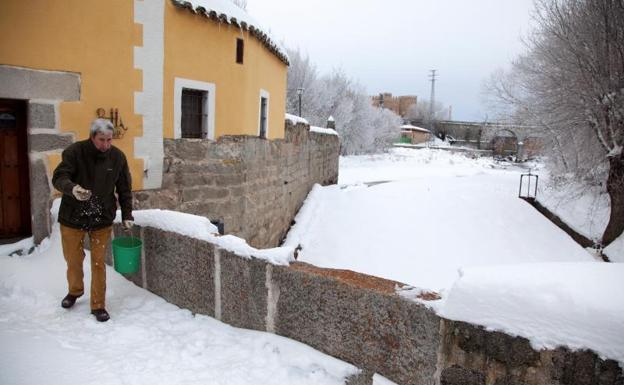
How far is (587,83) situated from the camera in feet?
31.5

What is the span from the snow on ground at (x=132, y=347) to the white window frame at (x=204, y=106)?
104 inches

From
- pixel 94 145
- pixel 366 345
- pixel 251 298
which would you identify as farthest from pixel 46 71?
pixel 366 345

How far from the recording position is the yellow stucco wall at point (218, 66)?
18.4 ft

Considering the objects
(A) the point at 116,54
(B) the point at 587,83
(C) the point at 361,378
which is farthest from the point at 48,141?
(B) the point at 587,83

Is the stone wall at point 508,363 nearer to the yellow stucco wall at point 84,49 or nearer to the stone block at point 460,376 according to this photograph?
the stone block at point 460,376

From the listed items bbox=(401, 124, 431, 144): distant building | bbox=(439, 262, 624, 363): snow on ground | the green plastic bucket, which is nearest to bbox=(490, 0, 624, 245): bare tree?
bbox=(439, 262, 624, 363): snow on ground

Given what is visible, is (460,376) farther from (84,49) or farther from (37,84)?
(84,49)

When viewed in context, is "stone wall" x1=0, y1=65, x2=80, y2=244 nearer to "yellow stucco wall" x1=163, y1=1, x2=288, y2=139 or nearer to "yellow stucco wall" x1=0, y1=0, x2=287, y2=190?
"yellow stucco wall" x1=0, y1=0, x2=287, y2=190

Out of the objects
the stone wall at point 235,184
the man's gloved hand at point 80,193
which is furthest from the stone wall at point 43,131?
the man's gloved hand at point 80,193

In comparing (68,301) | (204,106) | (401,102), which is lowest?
(68,301)

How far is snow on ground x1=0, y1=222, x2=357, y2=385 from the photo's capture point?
2666 millimetres

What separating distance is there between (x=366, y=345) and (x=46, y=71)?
424 cm

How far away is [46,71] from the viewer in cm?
454

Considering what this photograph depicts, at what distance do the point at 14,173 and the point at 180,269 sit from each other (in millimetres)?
2602
